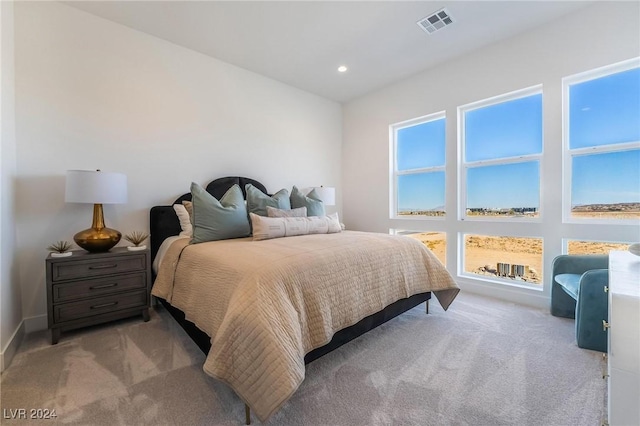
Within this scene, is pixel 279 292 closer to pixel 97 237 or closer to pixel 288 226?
pixel 288 226

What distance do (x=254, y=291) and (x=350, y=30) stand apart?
2.69m

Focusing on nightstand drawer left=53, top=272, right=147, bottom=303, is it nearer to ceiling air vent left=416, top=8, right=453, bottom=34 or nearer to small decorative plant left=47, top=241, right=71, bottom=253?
small decorative plant left=47, top=241, right=71, bottom=253

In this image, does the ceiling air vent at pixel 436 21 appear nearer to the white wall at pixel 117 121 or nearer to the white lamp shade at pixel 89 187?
the white wall at pixel 117 121

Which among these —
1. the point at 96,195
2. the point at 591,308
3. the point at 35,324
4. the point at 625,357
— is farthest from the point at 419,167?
the point at 35,324

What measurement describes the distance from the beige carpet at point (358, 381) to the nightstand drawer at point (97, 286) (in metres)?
0.33

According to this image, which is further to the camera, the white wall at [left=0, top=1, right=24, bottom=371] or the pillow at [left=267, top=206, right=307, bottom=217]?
the pillow at [left=267, top=206, right=307, bottom=217]

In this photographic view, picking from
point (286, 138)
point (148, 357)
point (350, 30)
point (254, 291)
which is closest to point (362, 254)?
point (254, 291)

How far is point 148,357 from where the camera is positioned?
1.76 m

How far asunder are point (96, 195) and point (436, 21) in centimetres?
337

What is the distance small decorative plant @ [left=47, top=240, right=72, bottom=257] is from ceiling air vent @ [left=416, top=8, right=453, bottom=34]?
3.68m

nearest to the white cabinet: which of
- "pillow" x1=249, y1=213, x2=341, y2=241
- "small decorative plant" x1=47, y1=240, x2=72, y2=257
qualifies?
"pillow" x1=249, y1=213, x2=341, y2=241

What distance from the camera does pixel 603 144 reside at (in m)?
2.38

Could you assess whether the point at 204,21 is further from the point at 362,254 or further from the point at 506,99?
the point at 506,99

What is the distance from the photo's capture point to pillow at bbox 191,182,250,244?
90.3 inches
